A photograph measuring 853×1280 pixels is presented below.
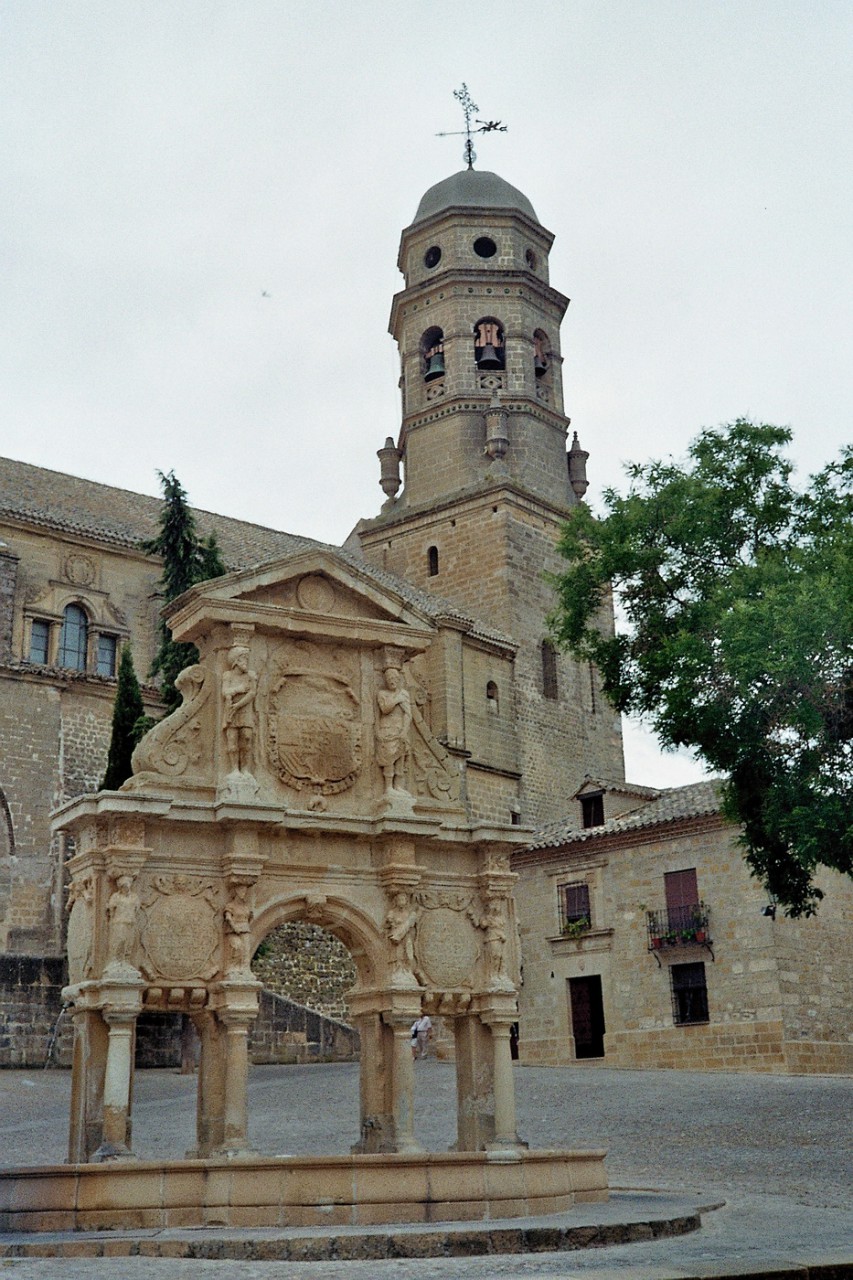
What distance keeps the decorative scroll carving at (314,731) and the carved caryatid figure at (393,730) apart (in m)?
0.24

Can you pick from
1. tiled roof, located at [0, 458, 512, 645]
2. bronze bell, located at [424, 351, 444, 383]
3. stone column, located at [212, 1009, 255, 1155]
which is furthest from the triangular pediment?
bronze bell, located at [424, 351, 444, 383]

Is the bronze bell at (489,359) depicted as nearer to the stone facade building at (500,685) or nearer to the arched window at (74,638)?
the stone facade building at (500,685)

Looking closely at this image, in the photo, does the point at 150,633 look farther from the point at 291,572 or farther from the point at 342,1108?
the point at 291,572

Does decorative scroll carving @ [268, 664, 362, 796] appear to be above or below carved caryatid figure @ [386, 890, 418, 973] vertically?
above

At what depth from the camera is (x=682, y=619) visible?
19562 millimetres

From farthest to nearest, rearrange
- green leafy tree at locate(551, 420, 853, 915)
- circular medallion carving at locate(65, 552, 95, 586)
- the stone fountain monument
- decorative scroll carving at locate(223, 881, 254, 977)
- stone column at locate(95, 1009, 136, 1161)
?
circular medallion carving at locate(65, 552, 95, 586), green leafy tree at locate(551, 420, 853, 915), decorative scroll carving at locate(223, 881, 254, 977), stone column at locate(95, 1009, 136, 1161), the stone fountain monument

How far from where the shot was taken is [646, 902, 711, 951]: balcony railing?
93.5 ft

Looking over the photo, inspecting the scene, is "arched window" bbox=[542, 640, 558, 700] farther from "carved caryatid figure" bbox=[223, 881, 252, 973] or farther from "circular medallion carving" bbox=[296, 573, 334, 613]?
"carved caryatid figure" bbox=[223, 881, 252, 973]

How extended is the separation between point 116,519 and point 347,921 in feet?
88.3

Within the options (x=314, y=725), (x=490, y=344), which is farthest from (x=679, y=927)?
(x=490, y=344)

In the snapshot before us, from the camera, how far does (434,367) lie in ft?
144

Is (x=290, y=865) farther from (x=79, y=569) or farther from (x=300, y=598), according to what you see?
(x=79, y=569)

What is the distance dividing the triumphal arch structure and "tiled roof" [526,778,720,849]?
14.9m

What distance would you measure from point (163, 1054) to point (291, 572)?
17.1 meters
